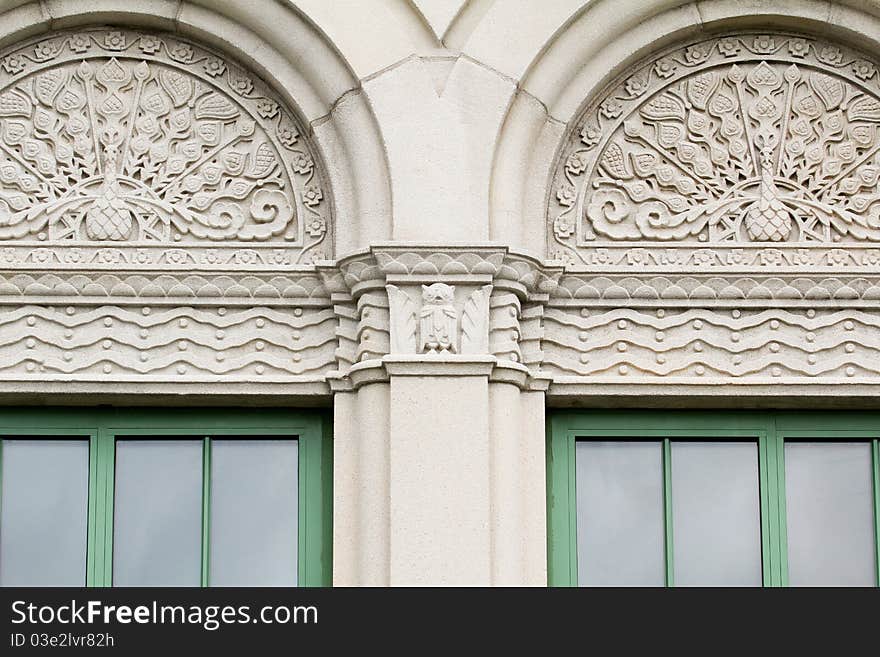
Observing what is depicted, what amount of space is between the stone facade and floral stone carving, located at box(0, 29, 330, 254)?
0.01 meters

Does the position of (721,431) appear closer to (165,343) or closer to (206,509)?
(206,509)

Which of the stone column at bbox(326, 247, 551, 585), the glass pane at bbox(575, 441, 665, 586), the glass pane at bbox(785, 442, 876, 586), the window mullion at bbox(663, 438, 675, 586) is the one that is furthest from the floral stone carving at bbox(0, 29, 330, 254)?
the glass pane at bbox(785, 442, 876, 586)

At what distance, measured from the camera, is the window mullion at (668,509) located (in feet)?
31.1

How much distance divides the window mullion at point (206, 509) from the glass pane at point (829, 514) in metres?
2.76

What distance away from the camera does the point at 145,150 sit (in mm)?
9828

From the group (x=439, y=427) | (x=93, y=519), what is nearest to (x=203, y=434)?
(x=93, y=519)

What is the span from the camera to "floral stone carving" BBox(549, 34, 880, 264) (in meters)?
9.79

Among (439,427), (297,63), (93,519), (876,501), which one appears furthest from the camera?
(297,63)

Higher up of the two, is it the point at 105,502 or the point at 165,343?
the point at 165,343

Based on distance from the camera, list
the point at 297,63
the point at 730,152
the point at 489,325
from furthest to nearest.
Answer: the point at 730,152 → the point at 297,63 → the point at 489,325

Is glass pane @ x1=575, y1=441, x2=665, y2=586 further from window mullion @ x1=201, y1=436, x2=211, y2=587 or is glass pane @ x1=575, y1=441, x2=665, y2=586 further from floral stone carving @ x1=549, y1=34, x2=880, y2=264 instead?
window mullion @ x1=201, y1=436, x2=211, y2=587

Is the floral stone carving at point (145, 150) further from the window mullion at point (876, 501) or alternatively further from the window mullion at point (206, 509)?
the window mullion at point (876, 501)

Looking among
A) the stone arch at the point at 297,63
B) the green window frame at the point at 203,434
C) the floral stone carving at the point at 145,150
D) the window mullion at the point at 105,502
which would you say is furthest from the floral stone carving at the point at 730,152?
the window mullion at the point at 105,502

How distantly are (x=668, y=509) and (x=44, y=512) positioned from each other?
2977 mm
